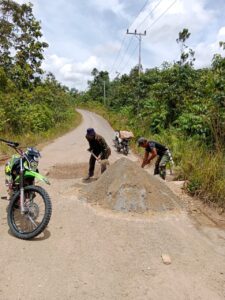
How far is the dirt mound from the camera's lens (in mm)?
6176

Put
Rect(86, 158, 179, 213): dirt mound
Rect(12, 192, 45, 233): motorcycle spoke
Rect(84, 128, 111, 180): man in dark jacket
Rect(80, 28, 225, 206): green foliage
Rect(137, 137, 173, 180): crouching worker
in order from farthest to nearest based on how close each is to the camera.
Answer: Rect(137, 137, 173, 180): crouching worker, Rect(84, 128, 111, 180): man in dark jacket, Rect(80, 28, 225, 206): green foliage, Rect(86, 158, 179, 213): dirt mound, Rect(12, 192, 45, 233): motorcycle spoke

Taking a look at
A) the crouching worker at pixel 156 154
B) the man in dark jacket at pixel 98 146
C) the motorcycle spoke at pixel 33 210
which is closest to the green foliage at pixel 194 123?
the crouching worker at pixel 156 154

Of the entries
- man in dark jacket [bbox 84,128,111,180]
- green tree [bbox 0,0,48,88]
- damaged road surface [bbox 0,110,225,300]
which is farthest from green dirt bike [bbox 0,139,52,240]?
green tree [bbox 0,0,48,88]

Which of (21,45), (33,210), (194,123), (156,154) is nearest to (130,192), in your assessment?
(33,210)

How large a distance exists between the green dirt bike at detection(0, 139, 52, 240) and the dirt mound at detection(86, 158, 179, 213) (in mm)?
1620

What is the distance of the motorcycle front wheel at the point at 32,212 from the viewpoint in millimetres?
4637

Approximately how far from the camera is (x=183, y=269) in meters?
4.12

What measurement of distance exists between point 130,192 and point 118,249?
1.82 metres

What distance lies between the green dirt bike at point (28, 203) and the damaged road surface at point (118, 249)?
0.62ft

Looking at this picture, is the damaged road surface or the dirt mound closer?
the damaged road surface

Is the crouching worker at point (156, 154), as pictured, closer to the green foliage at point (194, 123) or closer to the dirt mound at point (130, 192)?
the green foliage at point (194, 123)

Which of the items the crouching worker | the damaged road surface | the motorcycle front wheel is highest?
the crouching worker

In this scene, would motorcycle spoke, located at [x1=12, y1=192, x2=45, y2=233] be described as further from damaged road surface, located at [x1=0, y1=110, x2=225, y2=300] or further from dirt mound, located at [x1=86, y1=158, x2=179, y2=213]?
dirt mound, located at [x1=86, y1=158, x2=179, y2=213]

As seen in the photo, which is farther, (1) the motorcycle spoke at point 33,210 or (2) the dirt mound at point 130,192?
(2) the dirt mound at point 130,192
